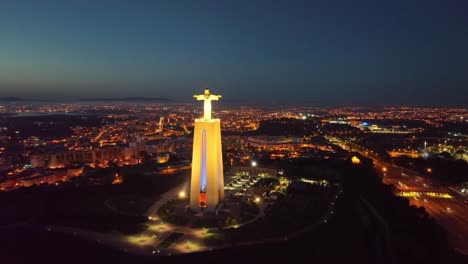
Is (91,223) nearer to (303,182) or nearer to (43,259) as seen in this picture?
(43,259)

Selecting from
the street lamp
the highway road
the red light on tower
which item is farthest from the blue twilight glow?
the highway road

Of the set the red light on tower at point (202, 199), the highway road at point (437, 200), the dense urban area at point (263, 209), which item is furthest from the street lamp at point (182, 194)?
the highway road at point (437, 200)

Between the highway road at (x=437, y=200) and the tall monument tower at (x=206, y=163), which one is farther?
the tall monument tower at (x=206, y=163)

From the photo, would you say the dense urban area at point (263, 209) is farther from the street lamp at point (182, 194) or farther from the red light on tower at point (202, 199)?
the red light on tower at point (202, 199)

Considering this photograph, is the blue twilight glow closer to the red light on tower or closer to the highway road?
the red light on tower

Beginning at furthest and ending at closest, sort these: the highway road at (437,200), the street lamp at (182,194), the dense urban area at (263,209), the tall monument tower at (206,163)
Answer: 1. the street lamp at (182,194)
2. the tall monument tower at (206,163)
3. the highway road at (437,200)
4. the dense urban area at (263,209)
